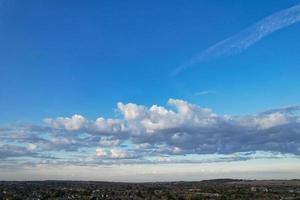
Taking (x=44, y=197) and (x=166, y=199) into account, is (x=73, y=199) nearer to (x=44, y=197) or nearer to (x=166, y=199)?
(x=44, y=197)

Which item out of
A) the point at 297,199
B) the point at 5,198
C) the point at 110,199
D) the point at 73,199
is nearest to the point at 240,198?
the point at 297,199

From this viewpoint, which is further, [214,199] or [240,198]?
[240,198]

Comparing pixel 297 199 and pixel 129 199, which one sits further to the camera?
pixel 129 199

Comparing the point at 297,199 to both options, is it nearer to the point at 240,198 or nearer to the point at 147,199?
the point at 240,198

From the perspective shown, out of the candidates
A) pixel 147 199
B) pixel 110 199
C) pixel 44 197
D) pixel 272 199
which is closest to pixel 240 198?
pixel 272 199

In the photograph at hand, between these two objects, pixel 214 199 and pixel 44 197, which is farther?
pixel 44 197

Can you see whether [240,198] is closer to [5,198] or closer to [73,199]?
[73,199]

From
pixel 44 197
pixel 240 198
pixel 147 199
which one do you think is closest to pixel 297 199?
pixel 240 198
